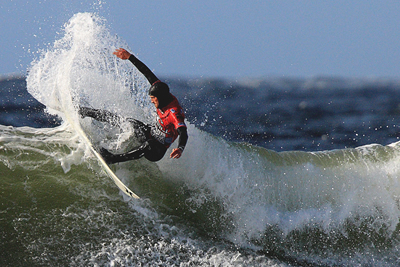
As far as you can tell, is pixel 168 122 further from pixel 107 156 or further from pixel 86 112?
pixel 86 112

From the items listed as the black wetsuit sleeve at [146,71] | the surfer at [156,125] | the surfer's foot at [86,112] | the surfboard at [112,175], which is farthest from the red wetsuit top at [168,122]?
the surfer's foot at [86,112]

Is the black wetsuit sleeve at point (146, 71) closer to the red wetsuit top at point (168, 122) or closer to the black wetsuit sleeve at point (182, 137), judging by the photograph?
the red wetsuit top at point (168, 122)

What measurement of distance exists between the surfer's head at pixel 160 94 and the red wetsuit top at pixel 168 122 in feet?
0.17

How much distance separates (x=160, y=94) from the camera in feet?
16.6

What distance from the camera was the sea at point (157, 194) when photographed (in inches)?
193

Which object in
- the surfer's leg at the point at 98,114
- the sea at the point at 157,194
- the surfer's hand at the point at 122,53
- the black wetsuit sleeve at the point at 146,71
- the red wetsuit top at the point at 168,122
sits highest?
the surfer's hand at the point at 122,53

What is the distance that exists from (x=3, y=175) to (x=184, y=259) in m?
2.61

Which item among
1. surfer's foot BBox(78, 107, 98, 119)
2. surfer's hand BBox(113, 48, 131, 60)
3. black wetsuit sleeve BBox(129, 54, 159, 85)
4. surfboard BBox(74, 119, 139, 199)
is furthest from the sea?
black wetsuit sleeve BBox(129, 54, 159, 85)

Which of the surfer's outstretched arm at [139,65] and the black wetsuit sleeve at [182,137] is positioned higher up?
the surfer's outstretched arm at [139,65]

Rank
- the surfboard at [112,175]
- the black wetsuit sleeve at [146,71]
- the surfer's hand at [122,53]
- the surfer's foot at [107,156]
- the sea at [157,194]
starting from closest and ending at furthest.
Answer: the sea at [157,194], the surfboard at [112,175], the surfer's foot at [107,156], the black wetsuit sleeve at [146,71], the surfer's hand at [122,53]

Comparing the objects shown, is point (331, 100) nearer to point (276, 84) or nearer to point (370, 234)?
point (276, 84)

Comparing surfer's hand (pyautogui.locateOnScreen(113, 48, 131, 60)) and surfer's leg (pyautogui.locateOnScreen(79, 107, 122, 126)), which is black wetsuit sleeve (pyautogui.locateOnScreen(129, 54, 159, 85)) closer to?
surfer's hand (pyautogui.locateOnScreen(113, 48, 131, 60))

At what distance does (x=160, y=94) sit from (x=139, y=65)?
58 centimetres

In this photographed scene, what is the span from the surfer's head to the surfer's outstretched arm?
0.80 feet
